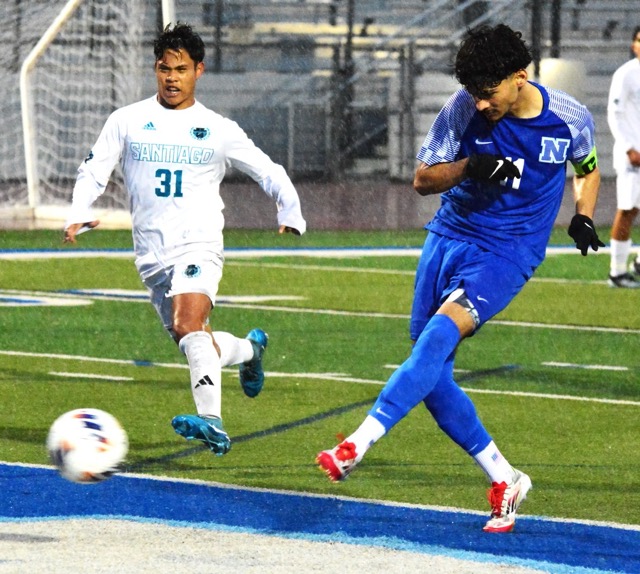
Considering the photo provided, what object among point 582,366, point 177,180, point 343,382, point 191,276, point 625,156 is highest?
point 177,180

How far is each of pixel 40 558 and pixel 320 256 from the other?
13836 millimetres

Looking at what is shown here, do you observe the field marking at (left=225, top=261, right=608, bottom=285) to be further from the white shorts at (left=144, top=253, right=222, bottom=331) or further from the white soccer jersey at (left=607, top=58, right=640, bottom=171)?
the white shorts at (left=144, top=253, right=222, bottom=331)

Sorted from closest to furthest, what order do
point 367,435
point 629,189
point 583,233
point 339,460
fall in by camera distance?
point 339,460, point 367,435, point 583,233, point 629,189

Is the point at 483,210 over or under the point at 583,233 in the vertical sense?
over

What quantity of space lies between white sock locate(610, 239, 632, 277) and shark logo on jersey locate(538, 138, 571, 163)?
29.1 feet

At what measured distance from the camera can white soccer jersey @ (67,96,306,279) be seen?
791 cm

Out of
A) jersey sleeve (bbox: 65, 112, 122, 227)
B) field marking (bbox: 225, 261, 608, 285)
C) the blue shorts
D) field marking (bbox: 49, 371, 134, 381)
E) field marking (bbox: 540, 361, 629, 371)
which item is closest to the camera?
the blue shorts

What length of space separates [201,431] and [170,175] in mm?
1453

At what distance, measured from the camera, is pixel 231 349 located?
8477 mm

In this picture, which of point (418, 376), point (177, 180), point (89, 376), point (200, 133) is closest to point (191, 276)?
point (177, 180)

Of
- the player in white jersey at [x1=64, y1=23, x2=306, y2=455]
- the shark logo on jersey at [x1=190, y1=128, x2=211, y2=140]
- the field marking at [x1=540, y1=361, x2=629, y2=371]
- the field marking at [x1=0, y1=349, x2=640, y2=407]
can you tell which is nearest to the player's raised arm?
the player in white jersey at [x1=64, y1=23, x2=306, y2=455]

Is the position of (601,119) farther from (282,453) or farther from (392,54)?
(282,453)

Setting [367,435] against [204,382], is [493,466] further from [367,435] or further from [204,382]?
[204,382]

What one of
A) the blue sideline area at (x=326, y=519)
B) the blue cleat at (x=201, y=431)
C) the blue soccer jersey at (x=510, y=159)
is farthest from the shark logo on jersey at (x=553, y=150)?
the blue cleat at (x=201, y=431)
